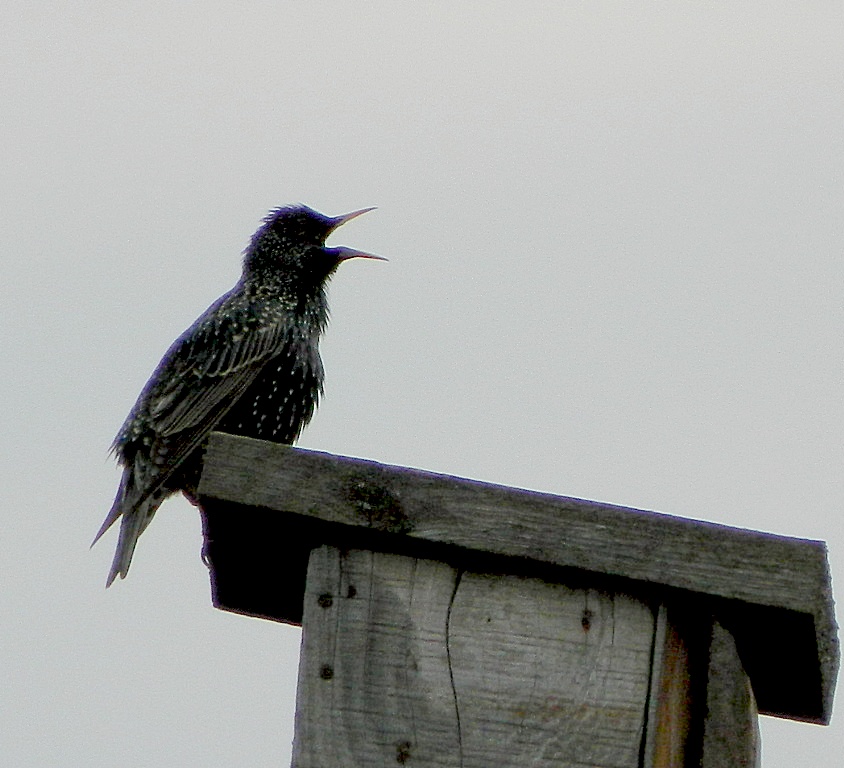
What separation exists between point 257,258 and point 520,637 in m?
3.50

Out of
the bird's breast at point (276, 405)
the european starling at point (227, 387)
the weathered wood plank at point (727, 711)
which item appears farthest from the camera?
the bird's breast at point (276, 405)

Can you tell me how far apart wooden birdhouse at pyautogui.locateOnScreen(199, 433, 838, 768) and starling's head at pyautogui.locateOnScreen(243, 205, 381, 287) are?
10.3ft

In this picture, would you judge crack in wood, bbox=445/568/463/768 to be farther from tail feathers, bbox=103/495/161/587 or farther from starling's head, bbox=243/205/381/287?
starling's head, bbox=243/205/381/287

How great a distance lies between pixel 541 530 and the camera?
8.52ft

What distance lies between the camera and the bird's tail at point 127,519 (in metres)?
4.97

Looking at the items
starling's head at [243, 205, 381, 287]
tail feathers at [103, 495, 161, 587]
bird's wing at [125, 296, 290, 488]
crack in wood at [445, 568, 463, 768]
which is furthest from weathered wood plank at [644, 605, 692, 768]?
starling's head at [243, 205, 381, 287]

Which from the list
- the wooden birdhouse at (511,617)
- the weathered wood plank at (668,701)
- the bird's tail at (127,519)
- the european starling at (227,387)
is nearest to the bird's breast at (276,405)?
the european starling at (227,387)

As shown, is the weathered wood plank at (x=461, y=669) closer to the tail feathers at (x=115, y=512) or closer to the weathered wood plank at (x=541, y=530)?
→ the weathered wood plank at (x=541, y=530)

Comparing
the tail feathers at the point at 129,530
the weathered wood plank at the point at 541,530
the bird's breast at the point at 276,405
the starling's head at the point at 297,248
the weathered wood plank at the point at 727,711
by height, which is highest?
the starling's head at the point at 297,248

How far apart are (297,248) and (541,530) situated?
3462 millimetres

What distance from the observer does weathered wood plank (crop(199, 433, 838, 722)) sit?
2535mm

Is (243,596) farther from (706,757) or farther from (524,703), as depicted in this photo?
(706,757)

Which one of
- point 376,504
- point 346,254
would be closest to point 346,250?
point 346,254

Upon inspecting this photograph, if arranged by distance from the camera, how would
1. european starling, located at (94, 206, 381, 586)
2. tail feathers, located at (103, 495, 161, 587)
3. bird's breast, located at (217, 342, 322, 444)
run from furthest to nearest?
bird's breast, located at (217, 342, 322, 444) < european starling, located at (94, 206, 381, 586) < tail feathers, located at (103, 495, 161, 587)
